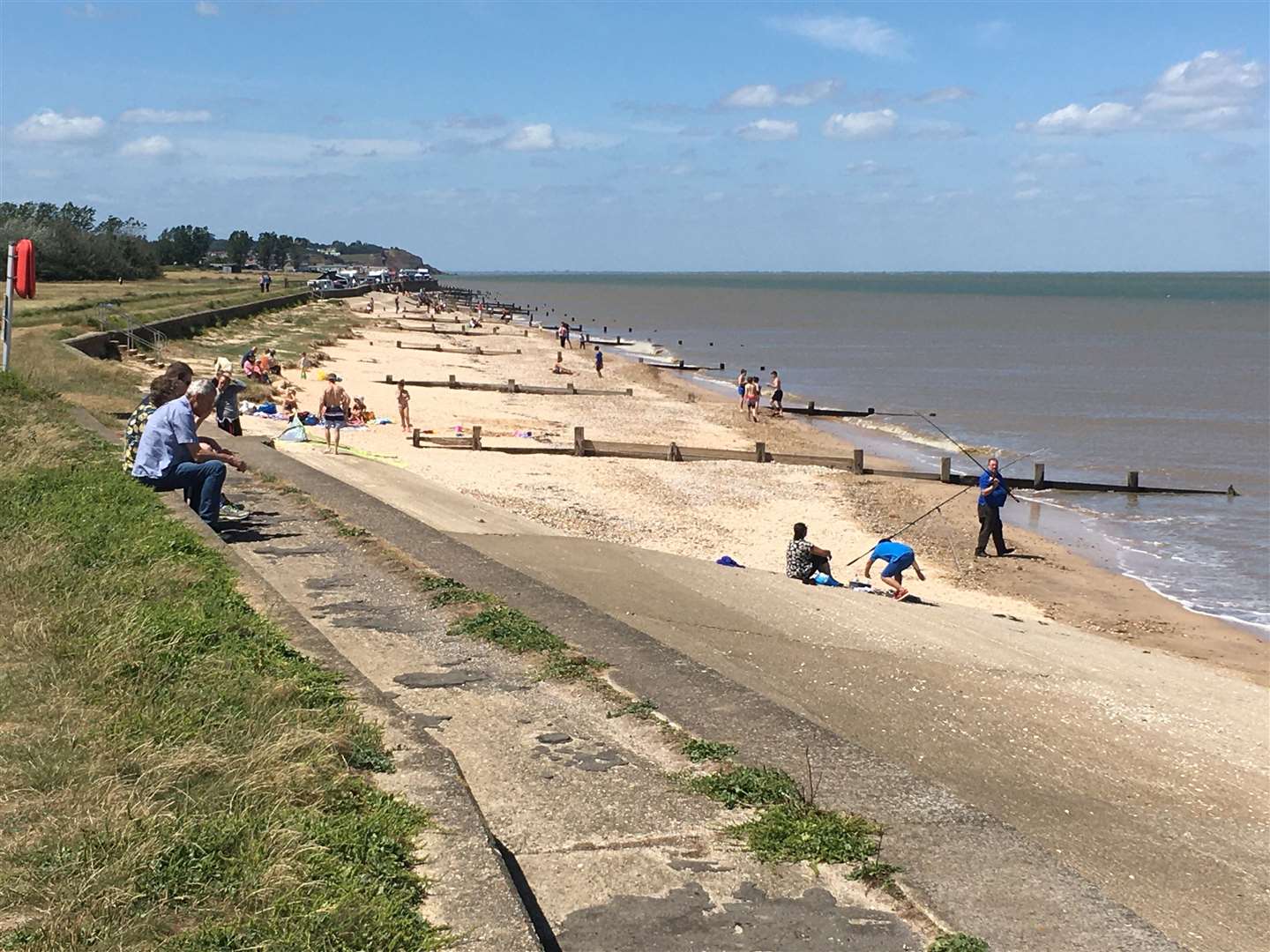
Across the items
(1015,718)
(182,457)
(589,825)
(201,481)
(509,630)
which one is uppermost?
(182,457)

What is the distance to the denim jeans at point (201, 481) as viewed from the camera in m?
10.4

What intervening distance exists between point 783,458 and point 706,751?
20.7 m

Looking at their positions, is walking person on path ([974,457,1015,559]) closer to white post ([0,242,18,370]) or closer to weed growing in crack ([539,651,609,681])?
weed growing in crack ([539,651,609,681])

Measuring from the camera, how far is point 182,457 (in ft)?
34.4

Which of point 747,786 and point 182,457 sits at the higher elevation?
point 182,457

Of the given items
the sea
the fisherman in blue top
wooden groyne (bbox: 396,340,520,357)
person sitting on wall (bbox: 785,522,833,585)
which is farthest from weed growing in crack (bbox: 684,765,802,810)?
wooden groyne (bbox: 396,340,520,357)

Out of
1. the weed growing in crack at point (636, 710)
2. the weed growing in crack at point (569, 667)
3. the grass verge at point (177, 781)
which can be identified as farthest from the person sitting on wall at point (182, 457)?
the weed growing in crack at point (636, 710)

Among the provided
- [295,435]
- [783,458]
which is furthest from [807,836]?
[783,458]

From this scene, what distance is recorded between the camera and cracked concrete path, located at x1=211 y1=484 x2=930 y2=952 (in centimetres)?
480

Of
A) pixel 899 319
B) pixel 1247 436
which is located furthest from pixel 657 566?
pixel 899 319

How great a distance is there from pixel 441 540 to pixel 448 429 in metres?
16.7

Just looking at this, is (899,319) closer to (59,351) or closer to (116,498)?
(59,351)

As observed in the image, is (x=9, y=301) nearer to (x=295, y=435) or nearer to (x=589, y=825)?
(x=295, y=435)

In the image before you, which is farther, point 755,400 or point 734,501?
point 755,400
